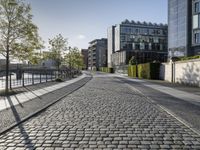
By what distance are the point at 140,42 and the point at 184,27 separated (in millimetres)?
45757

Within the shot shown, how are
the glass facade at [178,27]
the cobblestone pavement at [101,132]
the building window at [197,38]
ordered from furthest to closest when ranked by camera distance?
the glass facade at [178,27]
the building window at [197,38]
the cobblestone pavement at [101,132]

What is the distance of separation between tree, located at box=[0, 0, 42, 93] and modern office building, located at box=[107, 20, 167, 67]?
83.7 m

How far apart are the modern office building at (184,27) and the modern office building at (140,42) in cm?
3463

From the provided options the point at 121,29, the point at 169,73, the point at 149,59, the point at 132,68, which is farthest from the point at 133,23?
the point at 169,73

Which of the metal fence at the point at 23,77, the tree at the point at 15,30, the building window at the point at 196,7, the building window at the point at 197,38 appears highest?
the building window at the point at 196,7

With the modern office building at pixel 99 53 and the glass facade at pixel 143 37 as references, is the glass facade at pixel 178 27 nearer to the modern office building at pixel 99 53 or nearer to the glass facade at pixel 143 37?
the glass facade at pixel 143 37

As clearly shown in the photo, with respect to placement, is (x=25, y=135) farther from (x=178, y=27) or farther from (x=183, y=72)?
(x=178, y=27)

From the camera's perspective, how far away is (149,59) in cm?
10531

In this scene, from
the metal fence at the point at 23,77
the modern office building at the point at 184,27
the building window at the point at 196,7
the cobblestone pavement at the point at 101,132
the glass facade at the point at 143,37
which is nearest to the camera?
the cobblestone pavement at the point at 101,132

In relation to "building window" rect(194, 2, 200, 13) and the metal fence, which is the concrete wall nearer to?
the metal fence

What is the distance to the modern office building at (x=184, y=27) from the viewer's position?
2275 inches

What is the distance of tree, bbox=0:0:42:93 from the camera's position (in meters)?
17.9

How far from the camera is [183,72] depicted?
2816 cm

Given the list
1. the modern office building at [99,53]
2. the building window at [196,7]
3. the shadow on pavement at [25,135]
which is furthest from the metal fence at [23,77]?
the modern office building at [99,53]
